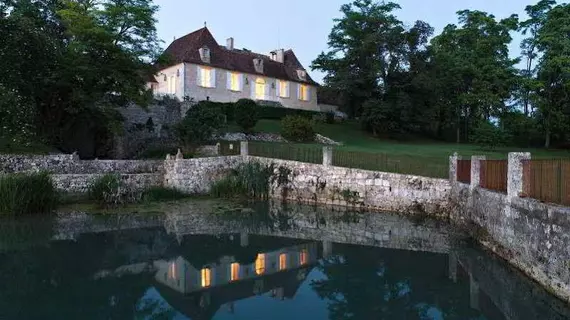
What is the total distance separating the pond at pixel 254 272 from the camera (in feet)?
25.4

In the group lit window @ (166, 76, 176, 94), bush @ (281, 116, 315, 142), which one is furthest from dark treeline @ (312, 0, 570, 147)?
lit window @ (166, 76, 176, 94)

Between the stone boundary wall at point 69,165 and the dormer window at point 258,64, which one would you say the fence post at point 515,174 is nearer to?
the stone boundary wall at point 69,165

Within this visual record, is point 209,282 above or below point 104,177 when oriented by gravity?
below

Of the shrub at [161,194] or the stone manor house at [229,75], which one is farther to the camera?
the stone manor house at [229,75]

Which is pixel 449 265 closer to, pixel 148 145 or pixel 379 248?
pixel 379 248

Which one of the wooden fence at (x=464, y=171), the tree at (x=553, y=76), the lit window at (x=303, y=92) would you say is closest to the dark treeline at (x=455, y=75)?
the tree at (x=553, y=76)

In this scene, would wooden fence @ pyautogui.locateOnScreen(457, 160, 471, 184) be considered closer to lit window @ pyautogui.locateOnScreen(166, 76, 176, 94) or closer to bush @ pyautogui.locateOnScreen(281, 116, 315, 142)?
bush @ pyautogui.locateOnScreen(281, 116, 315, 142)

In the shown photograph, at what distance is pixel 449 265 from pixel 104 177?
14.4 meters

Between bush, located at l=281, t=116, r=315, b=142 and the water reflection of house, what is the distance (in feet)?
59.5

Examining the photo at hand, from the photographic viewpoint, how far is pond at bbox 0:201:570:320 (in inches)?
305

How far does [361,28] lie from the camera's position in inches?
1569

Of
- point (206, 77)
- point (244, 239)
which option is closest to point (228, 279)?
point (244, 239)

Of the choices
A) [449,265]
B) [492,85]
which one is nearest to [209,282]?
[449,265]

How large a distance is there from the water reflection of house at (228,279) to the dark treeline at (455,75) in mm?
26172
